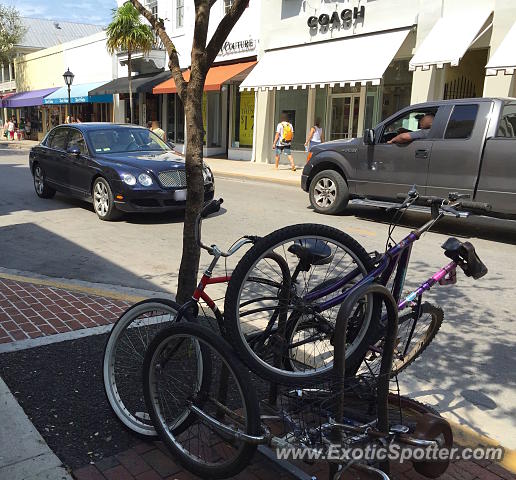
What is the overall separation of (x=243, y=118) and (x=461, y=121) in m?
15.1

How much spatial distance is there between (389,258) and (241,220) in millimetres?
6827

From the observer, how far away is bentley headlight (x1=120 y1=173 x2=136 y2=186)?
873 cm

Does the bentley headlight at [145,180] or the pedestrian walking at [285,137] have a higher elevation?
the pedestrian walking at [285,137]

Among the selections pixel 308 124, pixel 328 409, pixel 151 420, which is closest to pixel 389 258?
pixel 328 409

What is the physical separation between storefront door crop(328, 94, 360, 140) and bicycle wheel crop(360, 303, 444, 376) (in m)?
15.8

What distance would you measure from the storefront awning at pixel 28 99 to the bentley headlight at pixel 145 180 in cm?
3223

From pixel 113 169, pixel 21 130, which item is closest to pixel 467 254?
pixel 113 169

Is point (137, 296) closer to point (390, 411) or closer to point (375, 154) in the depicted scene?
point (390, 411)

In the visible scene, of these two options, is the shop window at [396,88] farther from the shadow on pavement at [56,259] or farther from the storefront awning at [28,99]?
the storefront awning at [28,99]

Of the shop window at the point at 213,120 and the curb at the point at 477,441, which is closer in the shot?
the curb at the point at 477,441

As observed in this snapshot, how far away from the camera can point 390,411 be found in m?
2.70

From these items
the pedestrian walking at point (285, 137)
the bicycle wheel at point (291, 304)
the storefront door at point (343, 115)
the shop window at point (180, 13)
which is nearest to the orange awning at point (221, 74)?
the shop window at point (180, 13)

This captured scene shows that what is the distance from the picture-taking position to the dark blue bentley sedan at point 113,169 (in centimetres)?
880

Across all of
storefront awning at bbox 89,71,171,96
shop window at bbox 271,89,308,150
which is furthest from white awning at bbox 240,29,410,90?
storefront awning at bbox 89,71,171,96
